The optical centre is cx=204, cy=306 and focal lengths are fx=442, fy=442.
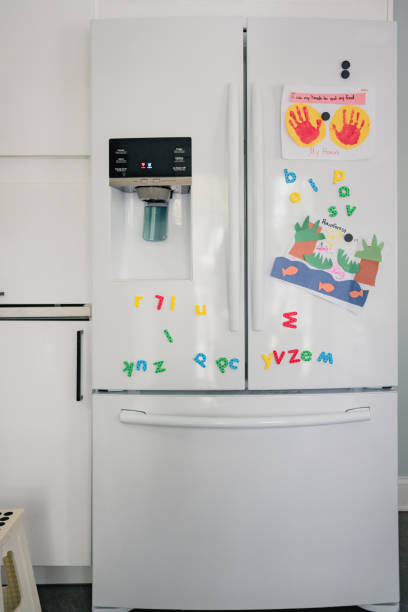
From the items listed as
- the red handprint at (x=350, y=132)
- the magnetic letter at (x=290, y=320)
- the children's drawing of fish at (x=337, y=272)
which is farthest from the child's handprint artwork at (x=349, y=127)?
the magnetic letter at (x=290, y=320)

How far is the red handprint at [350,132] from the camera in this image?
1354 mm

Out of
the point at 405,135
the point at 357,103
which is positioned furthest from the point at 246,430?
the point at 405,135

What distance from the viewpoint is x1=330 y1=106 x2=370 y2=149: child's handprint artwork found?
1352mm

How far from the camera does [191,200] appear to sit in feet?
4.48

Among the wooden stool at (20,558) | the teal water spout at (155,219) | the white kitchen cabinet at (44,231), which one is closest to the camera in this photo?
the wooden stool at (20,558)

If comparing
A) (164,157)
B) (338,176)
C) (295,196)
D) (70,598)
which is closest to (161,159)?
(164,157)

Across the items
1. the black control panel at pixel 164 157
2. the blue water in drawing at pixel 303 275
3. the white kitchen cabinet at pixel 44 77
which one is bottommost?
the blue water in drawing at pixel 303 275

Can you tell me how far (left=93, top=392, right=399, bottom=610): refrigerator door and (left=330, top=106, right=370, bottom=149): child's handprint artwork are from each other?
795mm

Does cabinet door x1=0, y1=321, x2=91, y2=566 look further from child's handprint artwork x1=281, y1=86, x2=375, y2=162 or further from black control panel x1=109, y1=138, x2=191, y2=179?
child's handprint artwork x1=281, y1=86, x2=375, y2=162

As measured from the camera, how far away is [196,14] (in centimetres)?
151

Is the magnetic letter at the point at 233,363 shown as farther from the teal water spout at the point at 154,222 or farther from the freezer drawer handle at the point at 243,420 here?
the teal water spout at the point at 154,222

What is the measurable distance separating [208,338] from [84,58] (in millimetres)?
1044

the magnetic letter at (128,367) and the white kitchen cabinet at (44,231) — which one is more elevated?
the white kitchen cabinet at (44,231)

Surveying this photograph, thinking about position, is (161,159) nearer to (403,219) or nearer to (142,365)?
(142,365)
